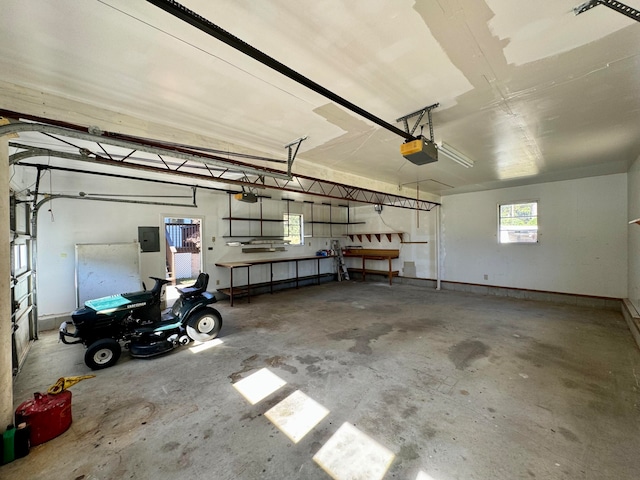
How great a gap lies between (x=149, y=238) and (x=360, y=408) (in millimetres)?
5487

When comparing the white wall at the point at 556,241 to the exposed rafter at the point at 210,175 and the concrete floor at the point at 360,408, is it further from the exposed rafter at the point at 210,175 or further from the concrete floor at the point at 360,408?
the concrete floor at the point at 360,408

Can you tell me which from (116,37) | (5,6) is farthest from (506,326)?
(5,6)

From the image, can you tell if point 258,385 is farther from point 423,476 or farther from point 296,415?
point 423,476

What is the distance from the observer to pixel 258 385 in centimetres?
277

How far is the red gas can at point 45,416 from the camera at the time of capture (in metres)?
1.98

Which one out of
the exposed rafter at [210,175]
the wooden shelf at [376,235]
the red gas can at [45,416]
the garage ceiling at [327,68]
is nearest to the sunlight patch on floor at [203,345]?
the red gas can at [45,416]

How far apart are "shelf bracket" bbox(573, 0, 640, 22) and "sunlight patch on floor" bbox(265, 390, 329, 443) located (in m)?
3.29

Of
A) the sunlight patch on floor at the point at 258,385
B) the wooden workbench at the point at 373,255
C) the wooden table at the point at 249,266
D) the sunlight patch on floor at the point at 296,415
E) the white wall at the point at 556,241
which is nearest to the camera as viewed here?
the sunlight patch on floor at the point at 296,415

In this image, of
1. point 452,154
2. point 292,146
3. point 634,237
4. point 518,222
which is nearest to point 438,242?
point 518,222

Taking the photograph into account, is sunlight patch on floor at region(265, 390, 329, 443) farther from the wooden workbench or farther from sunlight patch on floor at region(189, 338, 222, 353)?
the wooden workbench

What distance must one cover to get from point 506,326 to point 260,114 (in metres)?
5.19

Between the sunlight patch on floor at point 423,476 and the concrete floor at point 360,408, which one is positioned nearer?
the sunlight patch on floor at point 423,476

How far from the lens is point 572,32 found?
1632mm

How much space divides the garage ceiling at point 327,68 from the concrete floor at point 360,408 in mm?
2721
